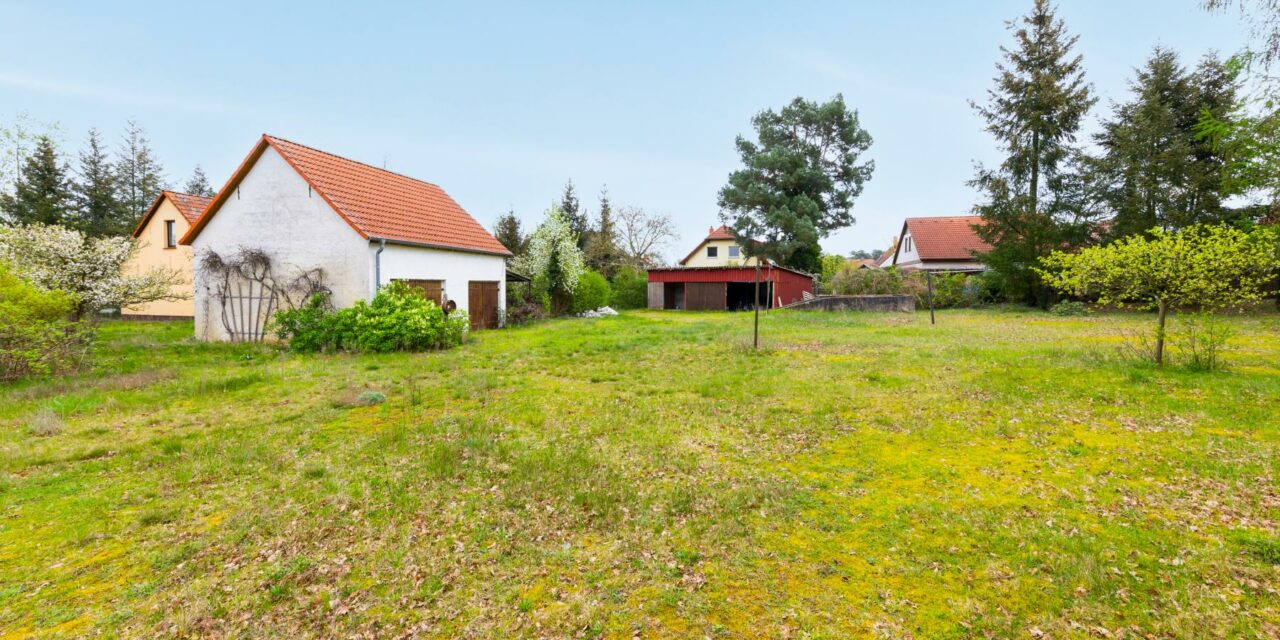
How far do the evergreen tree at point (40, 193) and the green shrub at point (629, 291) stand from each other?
3257 cm

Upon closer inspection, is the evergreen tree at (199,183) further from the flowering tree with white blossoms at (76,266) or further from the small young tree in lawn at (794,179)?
the small young tree in lawn at (794,179)

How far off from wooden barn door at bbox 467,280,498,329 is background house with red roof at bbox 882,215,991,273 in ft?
98.8

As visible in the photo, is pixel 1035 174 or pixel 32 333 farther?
pixel 1035 174

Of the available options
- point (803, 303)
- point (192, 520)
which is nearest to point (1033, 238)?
point (803, 303)

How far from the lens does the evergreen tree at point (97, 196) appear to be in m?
31.3

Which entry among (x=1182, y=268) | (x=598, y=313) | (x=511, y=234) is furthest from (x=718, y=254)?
(x=1182, y=268)

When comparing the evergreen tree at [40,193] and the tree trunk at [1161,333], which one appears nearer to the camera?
the tree trunk at [1161,333]

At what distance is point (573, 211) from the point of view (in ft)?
132

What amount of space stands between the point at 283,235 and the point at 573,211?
2629cm

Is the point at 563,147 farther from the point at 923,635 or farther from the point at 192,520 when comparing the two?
the point at 923,635

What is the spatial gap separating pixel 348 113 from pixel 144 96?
660 cm

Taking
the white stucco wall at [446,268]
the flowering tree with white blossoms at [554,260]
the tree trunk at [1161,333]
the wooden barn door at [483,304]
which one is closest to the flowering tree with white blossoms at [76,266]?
the white stucco wall at [446,268]

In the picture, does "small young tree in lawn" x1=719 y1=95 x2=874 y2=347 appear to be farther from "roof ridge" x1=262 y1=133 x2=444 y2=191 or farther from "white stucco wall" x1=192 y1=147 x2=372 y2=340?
"white stucco wall" x1=192 y1=147 x2=372 y2=340

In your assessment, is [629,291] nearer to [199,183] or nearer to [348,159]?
[348,159]
